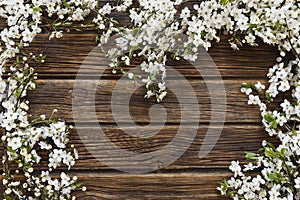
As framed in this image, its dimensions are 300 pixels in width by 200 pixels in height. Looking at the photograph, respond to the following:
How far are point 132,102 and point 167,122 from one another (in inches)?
4.9

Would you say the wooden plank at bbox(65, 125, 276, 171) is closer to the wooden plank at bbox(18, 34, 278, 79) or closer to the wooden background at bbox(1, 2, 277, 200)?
the wooden background at bbox(1, 2, 277, 200)

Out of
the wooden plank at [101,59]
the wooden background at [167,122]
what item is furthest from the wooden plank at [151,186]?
the wooden plank at [101,59]

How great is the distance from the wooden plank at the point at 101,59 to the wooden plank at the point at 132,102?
0.10ft

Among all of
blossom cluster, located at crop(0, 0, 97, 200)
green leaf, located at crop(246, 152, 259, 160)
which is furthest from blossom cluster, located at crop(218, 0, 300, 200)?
blossom cluster, located at crop(0, 0, 97, 200)

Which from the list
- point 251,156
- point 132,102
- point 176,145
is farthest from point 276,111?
point 132,102

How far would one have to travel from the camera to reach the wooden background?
1.41 metres

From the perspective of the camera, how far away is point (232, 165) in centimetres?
140

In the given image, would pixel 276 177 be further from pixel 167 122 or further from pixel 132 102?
pixel 132 102

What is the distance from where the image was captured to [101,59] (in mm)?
1438

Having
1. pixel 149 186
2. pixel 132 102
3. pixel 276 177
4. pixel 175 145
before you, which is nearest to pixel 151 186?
pixel 149 186

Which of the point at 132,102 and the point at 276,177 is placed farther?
the point at 132,102

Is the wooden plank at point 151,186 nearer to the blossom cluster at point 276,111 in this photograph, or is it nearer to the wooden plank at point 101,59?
the blossom cluster at point 276,111

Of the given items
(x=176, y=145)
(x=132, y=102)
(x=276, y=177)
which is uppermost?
(x=132, y=102)

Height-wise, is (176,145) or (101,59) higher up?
(101,59)
